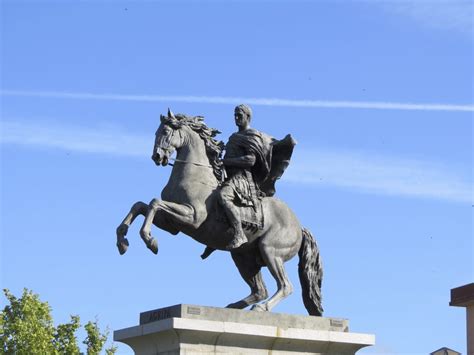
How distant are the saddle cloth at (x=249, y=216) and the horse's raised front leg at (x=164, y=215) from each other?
1.65 ft

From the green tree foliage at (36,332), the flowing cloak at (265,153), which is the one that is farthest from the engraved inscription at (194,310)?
the green tree foliage at (36,332)

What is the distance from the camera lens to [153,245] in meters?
21.4

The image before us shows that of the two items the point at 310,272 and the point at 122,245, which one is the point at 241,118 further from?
the point at 122,245

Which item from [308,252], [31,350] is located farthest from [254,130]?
[31,350]

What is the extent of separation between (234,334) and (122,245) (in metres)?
2.03

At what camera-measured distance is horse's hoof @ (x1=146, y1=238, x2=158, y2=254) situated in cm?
2138

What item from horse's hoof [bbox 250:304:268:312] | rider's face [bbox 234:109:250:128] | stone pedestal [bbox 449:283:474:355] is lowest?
horse's hoof [bbox 250:304:268:312]

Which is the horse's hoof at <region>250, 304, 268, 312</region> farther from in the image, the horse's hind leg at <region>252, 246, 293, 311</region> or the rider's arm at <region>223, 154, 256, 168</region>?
the rider's arm at <region>223, 154, 256, 168</region>

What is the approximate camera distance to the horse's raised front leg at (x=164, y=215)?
21.4 meters

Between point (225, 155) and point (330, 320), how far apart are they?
2.93 metres

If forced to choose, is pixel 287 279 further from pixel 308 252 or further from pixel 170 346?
pixel 170 346

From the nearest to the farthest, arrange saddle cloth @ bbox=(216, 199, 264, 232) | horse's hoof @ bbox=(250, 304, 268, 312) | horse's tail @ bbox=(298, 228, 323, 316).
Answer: horse's hoof @ bbox=(250, 304, 268, 312)
saddle cloth @ bbox=(216, 199, 264, 232)
horse's tail @ bbox=(298, 228, 323, 316)

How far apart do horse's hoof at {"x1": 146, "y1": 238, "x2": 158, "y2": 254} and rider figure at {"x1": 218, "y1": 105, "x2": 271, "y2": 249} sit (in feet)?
3.98

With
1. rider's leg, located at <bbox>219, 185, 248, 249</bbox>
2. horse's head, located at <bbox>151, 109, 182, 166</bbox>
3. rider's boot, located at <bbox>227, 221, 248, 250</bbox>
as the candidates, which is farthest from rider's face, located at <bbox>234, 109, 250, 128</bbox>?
rider's boot, located at <bbox>227, 221, 248, 250</bbox>
